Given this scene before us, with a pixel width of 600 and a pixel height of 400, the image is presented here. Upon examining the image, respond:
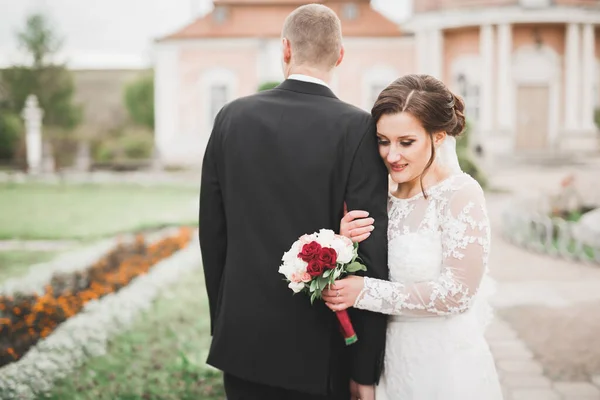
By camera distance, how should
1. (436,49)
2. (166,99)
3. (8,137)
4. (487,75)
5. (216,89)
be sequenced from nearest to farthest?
(487,75) < (436,49) < (166,99) < (216,89) < (8,137)

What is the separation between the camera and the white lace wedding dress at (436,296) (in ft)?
8.29

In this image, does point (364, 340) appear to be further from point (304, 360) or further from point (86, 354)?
point (86, 354)

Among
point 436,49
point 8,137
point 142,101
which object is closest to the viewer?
point 436,49

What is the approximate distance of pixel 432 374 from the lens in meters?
2.70

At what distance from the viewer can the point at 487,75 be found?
79.2 ft

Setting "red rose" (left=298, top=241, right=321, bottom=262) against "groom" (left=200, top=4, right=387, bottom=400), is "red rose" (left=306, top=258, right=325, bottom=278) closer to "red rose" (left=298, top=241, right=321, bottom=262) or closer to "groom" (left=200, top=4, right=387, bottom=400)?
"red rose" (left=298, top=241, right=321, bottom=262)

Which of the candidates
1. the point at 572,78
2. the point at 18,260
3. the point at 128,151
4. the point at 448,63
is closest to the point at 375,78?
the point at 448,63

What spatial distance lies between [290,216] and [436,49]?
951 inches

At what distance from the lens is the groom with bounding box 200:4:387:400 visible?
2.51 metres

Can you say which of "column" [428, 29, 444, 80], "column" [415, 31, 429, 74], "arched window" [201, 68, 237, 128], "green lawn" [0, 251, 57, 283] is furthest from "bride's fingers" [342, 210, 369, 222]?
"arched window" [201, 68, 237, 128]

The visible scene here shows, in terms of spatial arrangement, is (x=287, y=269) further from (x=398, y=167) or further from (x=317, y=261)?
(x=398, y=167)

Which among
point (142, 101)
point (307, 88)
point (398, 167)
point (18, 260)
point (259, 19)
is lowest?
point (18, 260)

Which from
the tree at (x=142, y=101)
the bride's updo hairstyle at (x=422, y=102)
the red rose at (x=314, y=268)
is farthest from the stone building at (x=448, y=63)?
the red rose at (x=314, y=268)

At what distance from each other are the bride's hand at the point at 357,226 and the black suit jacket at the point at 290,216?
4 centimetres
